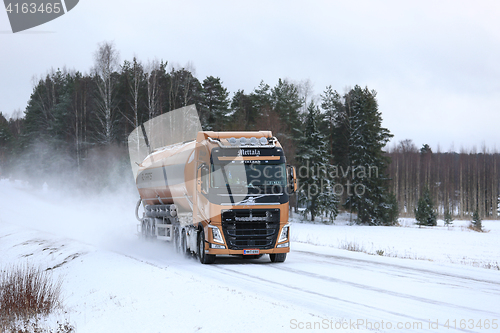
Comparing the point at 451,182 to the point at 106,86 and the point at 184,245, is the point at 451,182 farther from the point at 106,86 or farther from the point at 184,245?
the point at 184,245

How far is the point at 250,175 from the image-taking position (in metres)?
13.6

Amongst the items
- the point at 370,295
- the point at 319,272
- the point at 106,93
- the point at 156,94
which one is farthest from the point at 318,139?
the point at 370,295

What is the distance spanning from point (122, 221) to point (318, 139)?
76.5 ft

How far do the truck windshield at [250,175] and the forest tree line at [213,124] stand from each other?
26.5m

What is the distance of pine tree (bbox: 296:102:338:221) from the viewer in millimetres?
48438

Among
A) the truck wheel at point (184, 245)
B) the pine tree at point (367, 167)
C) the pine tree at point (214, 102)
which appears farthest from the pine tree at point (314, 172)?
the truck wheel at point (184, 245)

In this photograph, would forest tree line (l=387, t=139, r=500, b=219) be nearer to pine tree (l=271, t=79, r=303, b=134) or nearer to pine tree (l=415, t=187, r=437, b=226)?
pine tree (l=415, t=187, r=437, b=226)

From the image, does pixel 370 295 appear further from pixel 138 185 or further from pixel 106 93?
pixel 106 93

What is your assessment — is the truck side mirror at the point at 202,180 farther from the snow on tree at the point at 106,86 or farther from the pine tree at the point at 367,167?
the pine tree at the point at 367,167

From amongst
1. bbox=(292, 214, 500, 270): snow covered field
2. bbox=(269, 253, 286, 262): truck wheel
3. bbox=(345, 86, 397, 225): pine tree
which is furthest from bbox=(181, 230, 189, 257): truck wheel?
bbox=(345, 86, 397, 225): pine tree

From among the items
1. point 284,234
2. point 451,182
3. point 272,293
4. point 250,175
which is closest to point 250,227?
point 284,234

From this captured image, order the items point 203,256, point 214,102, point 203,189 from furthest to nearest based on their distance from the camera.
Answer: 1. point 214,102
2. point 203,256
3. point 203,189

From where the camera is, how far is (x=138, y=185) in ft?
74.6

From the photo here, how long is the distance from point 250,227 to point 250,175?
153 cm
